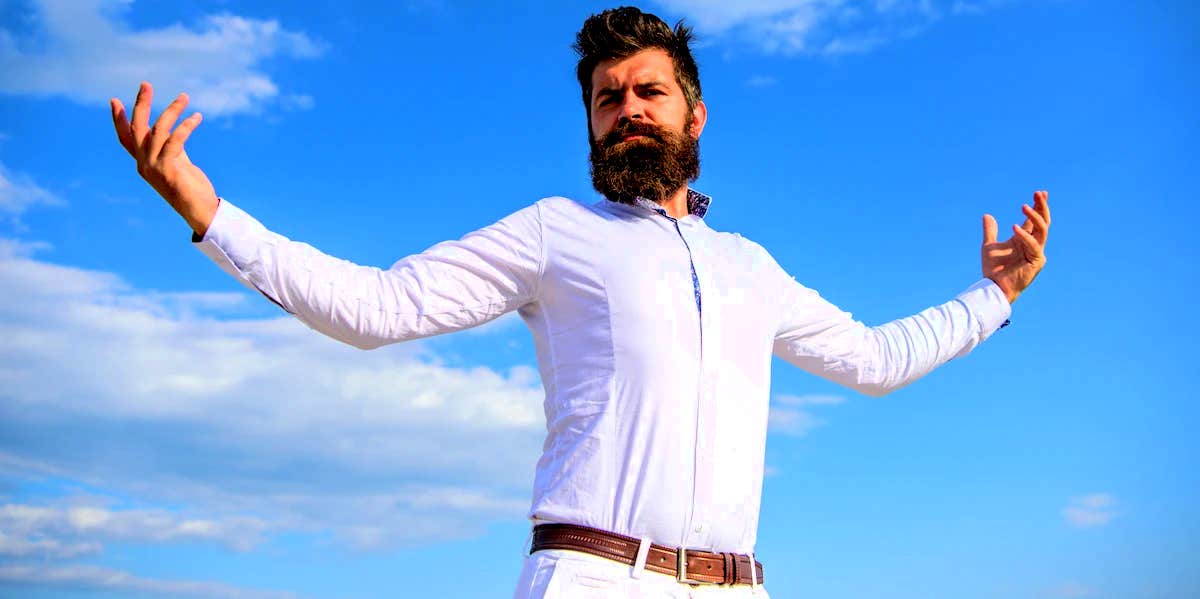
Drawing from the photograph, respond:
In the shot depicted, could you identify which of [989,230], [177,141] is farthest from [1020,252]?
[177,141]

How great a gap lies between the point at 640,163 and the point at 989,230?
8.08 feet

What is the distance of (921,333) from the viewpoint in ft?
19.0

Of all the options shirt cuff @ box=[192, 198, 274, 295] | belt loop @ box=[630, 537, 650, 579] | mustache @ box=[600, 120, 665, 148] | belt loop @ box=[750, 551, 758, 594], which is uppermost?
mustache @ box=[600, 120, 665, 148]

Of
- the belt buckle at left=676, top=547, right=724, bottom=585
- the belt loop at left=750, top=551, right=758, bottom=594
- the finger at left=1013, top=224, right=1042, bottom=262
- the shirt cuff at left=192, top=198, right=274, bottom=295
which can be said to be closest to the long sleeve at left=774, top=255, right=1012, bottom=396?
the finger at left=1013, top=224, right=1042, bottom=262

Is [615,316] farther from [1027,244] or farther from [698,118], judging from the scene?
[1027,244]

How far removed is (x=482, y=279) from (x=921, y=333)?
2.56 meters

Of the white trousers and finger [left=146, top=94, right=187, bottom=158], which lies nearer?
finger [left=146, top=94, right=187, bottom=158]

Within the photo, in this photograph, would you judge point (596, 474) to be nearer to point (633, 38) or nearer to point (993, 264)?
point (633, 38)

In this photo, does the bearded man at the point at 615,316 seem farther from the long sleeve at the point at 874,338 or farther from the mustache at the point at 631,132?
the long sleeve at the point at 874,338

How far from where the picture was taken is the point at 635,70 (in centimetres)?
509

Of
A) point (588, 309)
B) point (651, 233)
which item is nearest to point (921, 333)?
point (651, 233)

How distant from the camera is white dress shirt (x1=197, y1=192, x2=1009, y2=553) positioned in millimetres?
4023

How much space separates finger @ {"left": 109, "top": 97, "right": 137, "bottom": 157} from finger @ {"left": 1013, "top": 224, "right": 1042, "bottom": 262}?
451cm

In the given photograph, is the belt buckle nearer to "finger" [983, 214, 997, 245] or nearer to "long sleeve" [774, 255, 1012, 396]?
"long sleeve" [774, 255, 1012, 396]
